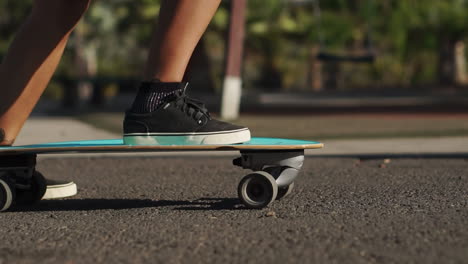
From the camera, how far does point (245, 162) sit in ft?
12.9

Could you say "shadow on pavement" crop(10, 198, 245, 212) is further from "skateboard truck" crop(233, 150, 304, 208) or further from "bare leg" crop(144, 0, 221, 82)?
"bare leg" crop(144, 0, 221, 82)

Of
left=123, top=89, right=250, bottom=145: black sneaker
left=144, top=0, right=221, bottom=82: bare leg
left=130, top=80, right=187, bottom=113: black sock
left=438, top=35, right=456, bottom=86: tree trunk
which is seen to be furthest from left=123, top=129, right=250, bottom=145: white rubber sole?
left=438, top=35, right=456, bottom=86: tree trunk

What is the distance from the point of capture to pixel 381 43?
36.1 metres

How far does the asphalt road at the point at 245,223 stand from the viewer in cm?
284

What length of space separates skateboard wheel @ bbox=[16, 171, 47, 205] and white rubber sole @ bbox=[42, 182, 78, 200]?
246mm

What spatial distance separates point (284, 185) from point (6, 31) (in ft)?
95.3

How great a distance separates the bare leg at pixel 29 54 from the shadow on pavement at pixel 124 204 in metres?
0.38

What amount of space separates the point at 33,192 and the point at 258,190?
115 centimetres

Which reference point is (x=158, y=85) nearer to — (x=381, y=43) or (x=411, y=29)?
(x=411, y=29)

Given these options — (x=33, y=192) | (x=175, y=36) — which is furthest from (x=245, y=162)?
(x=33, y=192)

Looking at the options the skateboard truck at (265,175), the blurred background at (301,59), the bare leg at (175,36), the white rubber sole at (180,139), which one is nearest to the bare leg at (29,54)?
A: the bare leg at (175,36)

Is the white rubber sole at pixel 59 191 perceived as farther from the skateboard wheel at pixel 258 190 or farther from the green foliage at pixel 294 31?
the green foliage at pixel 294 31

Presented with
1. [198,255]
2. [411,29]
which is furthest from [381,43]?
[198,255]

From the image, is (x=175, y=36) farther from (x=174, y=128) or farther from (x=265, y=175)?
(x=265, y=175)
